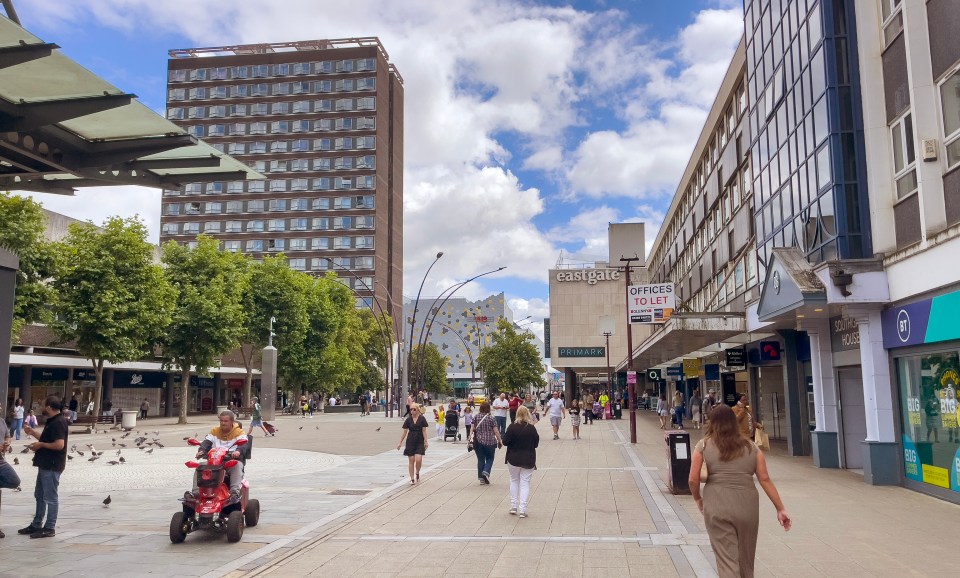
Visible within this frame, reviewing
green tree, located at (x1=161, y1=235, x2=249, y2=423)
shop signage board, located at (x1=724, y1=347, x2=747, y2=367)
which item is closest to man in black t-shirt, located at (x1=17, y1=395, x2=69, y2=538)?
shop signage board, located at (x1=724, y1=347, x2=747, y2=367)

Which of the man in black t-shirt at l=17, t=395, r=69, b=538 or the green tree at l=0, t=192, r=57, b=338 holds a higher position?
the green tree at l=0, t=192, r=57, b=338

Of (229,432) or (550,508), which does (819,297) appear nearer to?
(550,508)

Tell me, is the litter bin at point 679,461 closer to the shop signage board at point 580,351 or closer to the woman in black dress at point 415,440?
the woman in black dress at point 415,440

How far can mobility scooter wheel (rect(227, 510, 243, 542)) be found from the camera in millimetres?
9055

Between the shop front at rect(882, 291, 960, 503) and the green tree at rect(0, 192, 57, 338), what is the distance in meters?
29.4

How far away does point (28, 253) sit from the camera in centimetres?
3080

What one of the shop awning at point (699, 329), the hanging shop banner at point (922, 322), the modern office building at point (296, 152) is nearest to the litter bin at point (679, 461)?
the hanging shop banner at point (922, 322)

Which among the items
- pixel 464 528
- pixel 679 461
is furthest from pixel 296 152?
pixel 464 528

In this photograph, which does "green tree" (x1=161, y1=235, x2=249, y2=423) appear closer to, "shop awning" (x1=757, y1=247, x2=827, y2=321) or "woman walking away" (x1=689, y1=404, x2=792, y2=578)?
"shop awning" (x1=757, y1=247, x2=827, y2=321)

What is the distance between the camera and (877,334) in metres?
13.9

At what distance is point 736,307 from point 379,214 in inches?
2798

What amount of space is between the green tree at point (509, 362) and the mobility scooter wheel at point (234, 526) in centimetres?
6194

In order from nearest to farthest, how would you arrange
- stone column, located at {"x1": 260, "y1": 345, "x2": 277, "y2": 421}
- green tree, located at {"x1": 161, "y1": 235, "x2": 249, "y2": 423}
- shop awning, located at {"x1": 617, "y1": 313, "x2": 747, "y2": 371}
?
shop awning, located at {"x1": 617, "y1": 313, "x2": 747, "y2": 371}
green tree, located at {"x1": 161, "y1": 235, "x2": 249, "y2": 423}
stone column, located at {"x1": 260, "y1": 345, "x2": 277, "y2": 421}

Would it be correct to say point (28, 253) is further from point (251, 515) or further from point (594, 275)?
point (594, 275)
